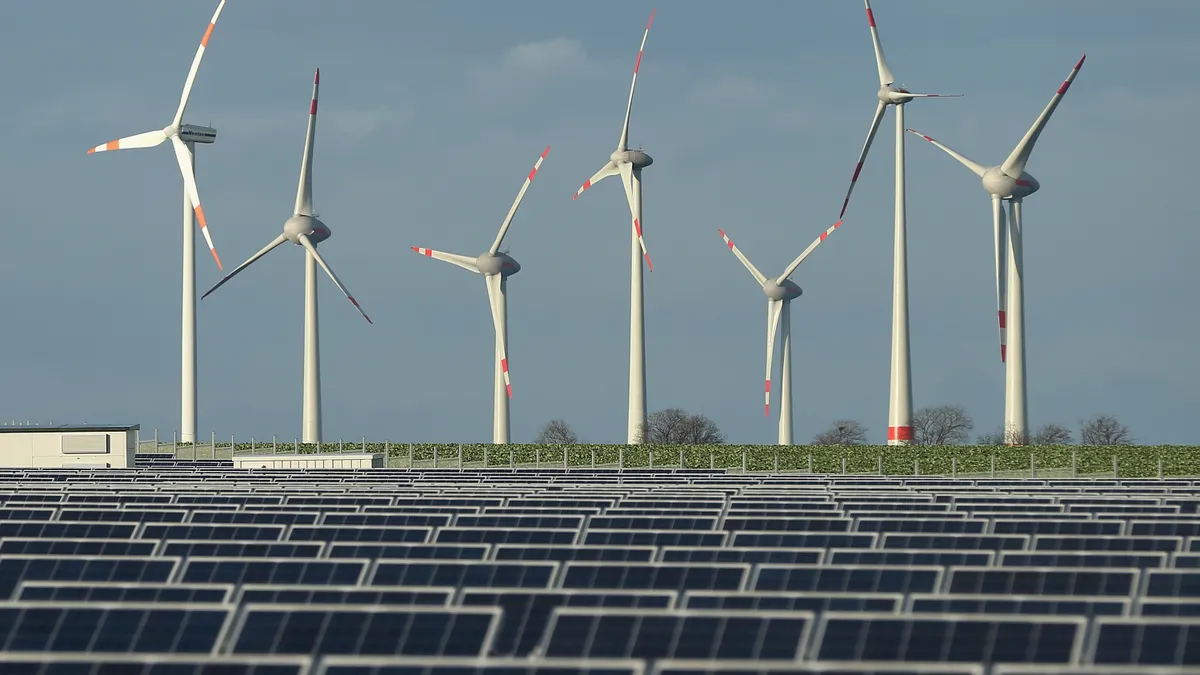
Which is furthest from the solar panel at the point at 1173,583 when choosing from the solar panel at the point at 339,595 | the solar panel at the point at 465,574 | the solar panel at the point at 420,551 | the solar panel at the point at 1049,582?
the solar panel at the point at 420,551

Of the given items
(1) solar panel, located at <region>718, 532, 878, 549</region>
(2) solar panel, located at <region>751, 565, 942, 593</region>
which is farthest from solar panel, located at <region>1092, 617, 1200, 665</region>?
(1) solar panel, located at <region>718, 532, 878, 549</region>

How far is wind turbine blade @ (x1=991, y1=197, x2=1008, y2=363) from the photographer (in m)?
102

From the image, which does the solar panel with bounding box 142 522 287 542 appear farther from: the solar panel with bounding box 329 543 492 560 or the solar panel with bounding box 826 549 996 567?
the solar panel with bounding box 826 549 996 567

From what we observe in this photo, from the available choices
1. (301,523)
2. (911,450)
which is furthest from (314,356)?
(301,523)

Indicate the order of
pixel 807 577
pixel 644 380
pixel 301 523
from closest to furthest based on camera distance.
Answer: pixel 807 577
pixel 301 523
pixel 644 380

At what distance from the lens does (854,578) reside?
970 inches

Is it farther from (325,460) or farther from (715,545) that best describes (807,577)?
(325,460)

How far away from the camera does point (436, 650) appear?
719 inches

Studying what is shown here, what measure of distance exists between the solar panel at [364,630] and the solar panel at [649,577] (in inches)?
254

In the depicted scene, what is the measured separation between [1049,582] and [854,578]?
2.82 metres

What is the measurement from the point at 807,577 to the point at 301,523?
14446 mm

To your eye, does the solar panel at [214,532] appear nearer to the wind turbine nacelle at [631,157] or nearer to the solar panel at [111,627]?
the solar panel at [111,627]

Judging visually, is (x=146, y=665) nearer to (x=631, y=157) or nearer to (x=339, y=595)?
(x=339, y=595)

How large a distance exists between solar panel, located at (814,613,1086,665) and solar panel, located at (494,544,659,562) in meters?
9.82
